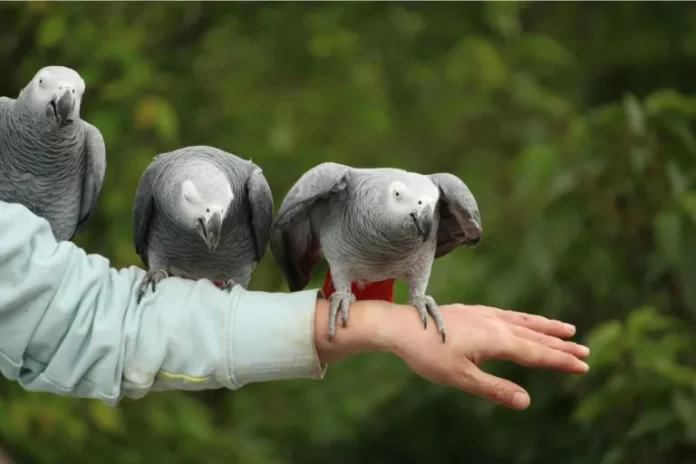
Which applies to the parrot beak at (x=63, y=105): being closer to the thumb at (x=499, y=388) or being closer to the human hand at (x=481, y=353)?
the human hand at (x=481, y=353)

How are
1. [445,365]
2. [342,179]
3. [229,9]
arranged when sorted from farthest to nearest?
[229,9], [342,179], [445,365]

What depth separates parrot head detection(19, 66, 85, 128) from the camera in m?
1.33

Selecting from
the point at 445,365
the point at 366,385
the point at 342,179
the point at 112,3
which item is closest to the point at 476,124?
the point at 366,385

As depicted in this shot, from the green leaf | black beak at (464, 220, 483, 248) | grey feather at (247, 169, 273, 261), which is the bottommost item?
the green leaf

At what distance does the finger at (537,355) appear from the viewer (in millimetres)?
1147

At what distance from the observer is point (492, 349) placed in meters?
1.15

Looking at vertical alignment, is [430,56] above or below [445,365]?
above

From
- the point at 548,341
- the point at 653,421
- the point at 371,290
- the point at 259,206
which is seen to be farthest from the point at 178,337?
the point at 653,421

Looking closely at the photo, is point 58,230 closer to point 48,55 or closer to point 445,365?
point 445,365

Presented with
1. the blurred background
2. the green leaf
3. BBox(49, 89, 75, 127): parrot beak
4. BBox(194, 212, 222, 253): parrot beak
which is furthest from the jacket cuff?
the green leaf

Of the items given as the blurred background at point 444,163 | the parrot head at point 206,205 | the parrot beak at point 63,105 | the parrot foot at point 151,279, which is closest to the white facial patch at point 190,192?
the parrot head at point 206,205

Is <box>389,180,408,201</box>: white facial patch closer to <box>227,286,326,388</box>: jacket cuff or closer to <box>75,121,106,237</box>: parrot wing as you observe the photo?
<box>227,286,326,388</box>: jacket cuff

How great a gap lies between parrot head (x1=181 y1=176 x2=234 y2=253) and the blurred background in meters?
1.06

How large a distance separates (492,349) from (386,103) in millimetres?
1796
